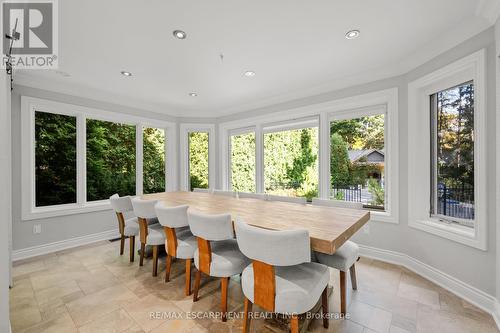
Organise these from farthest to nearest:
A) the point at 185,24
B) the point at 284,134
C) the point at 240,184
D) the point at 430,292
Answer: the point at 240,184
the point at 284,134
the point at 430,292
the point at 185,24

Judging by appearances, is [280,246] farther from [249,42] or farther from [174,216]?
[249,42]

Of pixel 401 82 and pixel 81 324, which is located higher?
pixel 401 82

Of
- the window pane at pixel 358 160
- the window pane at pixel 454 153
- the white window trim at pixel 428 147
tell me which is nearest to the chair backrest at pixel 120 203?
the window pane at pixel 358 160

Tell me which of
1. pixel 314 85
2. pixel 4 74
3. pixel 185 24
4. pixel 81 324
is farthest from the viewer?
pixel 314 85

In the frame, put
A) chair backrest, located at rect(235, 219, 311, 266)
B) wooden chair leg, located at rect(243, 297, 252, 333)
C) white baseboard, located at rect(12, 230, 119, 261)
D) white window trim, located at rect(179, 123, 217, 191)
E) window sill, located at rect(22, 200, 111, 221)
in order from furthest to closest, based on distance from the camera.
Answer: white window trim, located at rect(179, 123, 217, 191), window sill, located at rect(22, 200, 111, 221), white baseboard, located at rect(12, 230, 119, 261), wooden chair leg, located at rect(243, 297, 252, 333), chair backrest, located at rect(235, 219, 311, 266)

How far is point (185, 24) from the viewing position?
1.92m

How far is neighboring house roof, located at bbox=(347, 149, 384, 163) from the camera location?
2.99m

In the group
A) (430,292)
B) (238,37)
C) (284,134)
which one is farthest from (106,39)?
(430,292)

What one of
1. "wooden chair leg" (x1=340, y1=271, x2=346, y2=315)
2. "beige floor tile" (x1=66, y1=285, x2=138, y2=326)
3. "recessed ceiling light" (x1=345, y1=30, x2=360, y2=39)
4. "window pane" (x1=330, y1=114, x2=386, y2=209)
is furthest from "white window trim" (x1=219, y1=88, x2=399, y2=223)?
"beige floor tile" (x1=66, y1=285, x2=138, y2=326)

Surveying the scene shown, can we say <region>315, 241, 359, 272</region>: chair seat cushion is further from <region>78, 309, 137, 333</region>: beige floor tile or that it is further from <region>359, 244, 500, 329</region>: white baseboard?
<region>78, 309, 137, 333</region>: beige floor tile

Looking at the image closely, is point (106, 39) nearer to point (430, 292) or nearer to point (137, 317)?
point (137, 317)

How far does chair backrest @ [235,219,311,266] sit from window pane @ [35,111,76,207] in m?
3.75

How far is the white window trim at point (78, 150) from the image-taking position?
2.98 m

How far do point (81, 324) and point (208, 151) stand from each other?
3741mm
